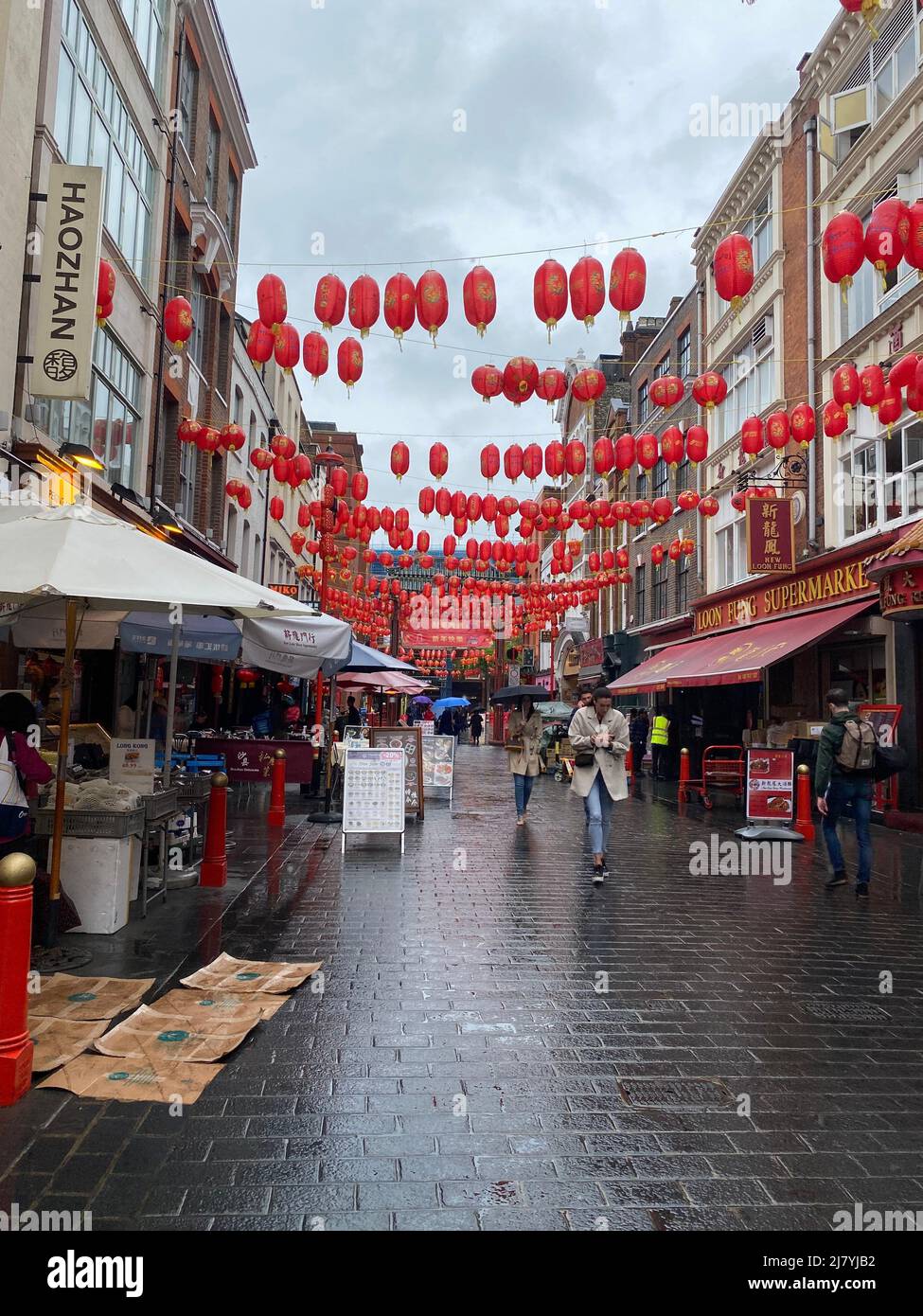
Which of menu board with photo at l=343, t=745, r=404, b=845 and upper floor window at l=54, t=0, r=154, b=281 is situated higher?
upper floor window at l=54, t=0, r=154, b=281

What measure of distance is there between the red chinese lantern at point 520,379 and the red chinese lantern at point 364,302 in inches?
78.7

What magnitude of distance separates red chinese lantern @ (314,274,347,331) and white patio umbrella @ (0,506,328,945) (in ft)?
15.7

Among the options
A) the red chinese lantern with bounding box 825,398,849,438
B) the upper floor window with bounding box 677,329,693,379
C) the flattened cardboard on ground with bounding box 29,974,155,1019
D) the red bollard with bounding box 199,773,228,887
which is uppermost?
the upper floor window with bounding box 677,329,693,379

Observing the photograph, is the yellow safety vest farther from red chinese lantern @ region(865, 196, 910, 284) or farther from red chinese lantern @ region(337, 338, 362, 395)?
red chinese lantern @ region(865, 196, 910, 284)

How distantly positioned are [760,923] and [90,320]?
9600mm

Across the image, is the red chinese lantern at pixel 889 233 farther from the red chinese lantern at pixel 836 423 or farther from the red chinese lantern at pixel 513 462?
the red chinese lantern at pixel 513 462

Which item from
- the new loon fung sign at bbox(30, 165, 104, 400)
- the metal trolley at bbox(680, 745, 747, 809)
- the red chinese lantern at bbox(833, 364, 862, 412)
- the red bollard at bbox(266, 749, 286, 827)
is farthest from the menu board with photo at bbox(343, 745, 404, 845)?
the red chinese lantern at bbox(833, 364, 862, 412)

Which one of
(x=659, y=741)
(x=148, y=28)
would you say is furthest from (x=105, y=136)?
(x=659, y=741)

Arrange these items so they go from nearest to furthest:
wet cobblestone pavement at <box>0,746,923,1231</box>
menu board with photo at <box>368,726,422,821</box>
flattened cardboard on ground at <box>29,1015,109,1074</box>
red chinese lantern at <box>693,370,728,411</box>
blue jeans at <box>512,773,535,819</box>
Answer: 1. wet cobblestone pavement at <box>0,746,923,1231</box>
2. flattened cardboard on ground at <box>29,1015,109,1074</box>
3. blue jeans at <box>512,773,535,819</box>
4. red chinese lantern at <box>693,370,728,411</box>
5. menu board with photo at <box>368,726,422,821</box>

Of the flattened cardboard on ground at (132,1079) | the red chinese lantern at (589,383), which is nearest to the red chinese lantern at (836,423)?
the red chinese lantern at (589,383)

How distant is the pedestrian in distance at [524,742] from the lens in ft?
40.9

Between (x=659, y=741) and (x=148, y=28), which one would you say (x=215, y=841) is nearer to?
(x=659, y=741)

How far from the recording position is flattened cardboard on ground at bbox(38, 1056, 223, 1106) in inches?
144
